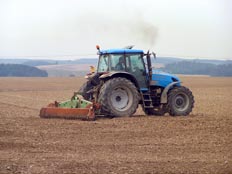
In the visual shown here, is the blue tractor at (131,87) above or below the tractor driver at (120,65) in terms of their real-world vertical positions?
below

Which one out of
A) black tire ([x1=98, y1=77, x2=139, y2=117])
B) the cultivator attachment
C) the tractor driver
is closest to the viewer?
the cultivator attachment

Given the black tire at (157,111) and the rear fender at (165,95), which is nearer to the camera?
the rear fender at (165,95)

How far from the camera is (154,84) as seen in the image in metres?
15.2

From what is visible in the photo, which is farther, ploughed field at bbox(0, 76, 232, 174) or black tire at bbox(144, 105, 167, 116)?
black tire at bbox(144, 105, 167, 116)

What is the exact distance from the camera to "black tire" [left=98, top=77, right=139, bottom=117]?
13.9m

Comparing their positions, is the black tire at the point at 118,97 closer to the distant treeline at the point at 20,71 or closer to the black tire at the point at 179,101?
the black tire at the point at 179,101

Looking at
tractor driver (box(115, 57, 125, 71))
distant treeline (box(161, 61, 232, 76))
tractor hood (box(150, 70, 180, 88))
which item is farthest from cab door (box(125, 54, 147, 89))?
distant treeline (box(161, 61, 232, 76))

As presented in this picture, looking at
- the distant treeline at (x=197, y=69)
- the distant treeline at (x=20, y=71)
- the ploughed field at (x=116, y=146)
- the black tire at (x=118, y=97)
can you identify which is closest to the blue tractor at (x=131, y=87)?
the black tire at (x=118, y=97)

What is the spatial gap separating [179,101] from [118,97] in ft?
6.60

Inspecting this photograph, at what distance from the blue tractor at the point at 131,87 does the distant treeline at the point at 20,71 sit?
218ft

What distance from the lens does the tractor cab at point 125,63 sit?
14.7 m

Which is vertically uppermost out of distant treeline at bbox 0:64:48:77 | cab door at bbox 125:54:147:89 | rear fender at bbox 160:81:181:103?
cab door at bbox 125:54:147:89

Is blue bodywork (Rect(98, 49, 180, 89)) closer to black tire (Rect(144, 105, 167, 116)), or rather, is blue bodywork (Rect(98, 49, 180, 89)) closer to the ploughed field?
black tire (Rect(144, 105, 167, 116))

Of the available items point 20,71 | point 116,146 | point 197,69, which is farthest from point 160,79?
point 197,69
